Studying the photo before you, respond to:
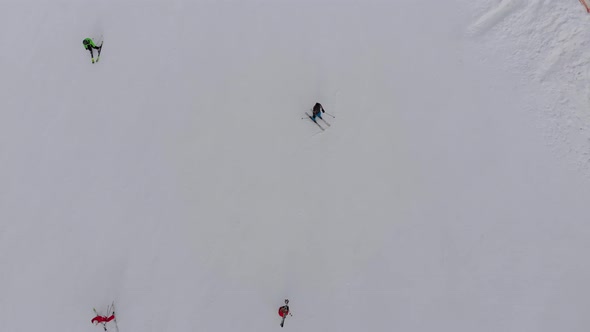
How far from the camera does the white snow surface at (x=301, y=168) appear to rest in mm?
12836

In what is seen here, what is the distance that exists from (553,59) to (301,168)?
32.4 feet

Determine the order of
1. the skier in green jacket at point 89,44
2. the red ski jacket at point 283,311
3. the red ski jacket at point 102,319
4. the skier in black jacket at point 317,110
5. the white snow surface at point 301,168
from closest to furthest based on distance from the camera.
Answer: the red ski jacket at point 283,311
the red ski jacket at point 102,319
the white snow surface at point 301,168
the skier in black jacket at point 317,110
the skier in green jacket at point 89,44

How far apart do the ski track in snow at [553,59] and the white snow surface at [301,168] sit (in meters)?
0.06

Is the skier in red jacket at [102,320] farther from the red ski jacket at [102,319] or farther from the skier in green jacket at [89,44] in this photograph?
the skier in green jacket at [89,44]

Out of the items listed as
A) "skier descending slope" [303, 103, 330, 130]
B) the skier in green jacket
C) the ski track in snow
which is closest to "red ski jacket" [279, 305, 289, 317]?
"skier descending slope" [303, 103, 330, 130]

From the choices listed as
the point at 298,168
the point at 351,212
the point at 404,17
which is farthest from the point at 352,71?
the point at 351,212

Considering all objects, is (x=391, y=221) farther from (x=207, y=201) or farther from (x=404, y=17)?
(x=404, y=17)

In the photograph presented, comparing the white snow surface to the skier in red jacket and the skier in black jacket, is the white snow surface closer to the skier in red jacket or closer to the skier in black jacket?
the skier in red jacket

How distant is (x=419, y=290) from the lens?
1272 cm

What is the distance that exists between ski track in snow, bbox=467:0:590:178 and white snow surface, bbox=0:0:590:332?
0.06 metres

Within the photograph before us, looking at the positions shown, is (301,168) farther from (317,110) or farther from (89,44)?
(89,44)

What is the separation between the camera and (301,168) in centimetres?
1434

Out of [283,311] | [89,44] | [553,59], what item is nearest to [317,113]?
[283,311]

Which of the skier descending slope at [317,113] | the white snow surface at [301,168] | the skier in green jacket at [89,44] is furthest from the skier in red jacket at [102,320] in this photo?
the skier in green jacket at [89,44]
